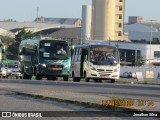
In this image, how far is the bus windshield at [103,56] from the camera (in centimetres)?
4651

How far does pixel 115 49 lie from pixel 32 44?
6650 mm

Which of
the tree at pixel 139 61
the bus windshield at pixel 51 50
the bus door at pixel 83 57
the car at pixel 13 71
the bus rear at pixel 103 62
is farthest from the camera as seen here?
the tree at pixel 139 61

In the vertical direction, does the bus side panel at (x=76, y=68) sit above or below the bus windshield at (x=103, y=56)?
below

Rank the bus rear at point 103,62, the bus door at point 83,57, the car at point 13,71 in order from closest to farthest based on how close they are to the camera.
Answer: the bus rear at point 103,62 < the bus door at point 83,57 < the car at point 13,71

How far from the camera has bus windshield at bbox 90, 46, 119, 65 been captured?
4651 centimetres

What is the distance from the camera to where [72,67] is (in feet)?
168

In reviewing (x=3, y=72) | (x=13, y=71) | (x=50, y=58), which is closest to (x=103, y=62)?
(x=50, y=58)

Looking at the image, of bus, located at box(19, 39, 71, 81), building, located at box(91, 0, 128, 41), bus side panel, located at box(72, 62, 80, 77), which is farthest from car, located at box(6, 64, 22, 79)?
building, located at box(91, 0, 128, 41)

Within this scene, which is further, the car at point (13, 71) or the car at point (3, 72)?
the car at point (13, 71)

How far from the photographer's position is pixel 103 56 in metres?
46.6

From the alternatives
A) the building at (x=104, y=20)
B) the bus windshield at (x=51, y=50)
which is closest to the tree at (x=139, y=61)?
the building at (x=104, y=20)

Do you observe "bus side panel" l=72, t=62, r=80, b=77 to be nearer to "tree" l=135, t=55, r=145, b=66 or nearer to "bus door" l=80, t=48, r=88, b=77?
"bus door" l=80, t=48, r=88, b=77

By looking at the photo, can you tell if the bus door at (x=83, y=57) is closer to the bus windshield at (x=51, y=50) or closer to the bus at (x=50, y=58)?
the bus at (x=50, y=58)

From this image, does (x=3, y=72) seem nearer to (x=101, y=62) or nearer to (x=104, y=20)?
(x=101, y=62)
